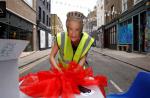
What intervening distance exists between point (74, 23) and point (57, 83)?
2.07 ft

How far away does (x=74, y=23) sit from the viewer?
2.71 meters

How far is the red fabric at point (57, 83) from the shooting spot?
7.46 feet

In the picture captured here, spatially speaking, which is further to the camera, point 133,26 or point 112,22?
point 112,22

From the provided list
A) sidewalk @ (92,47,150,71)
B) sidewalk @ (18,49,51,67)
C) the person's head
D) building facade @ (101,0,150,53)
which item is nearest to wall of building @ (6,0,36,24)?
sidewalk @ (18,49,51,67)

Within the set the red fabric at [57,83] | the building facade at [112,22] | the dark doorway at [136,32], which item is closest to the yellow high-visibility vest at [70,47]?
the red fabric at [57,83]

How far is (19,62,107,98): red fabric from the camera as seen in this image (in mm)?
2273

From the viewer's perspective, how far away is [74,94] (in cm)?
234

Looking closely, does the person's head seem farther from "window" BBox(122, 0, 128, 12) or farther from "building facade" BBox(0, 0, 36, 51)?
"window" BBox(122, 0, 128, 12)

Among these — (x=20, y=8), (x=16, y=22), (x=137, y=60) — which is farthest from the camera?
(x=20, y=8)

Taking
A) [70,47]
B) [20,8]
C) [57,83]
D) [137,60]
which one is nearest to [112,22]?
[20,8]

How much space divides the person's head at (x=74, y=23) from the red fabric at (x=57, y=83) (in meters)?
0.33

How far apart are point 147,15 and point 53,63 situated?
25.9 m

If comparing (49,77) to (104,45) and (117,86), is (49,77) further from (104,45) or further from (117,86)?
(104,45)

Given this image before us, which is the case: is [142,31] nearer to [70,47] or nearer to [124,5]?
[124,5]
